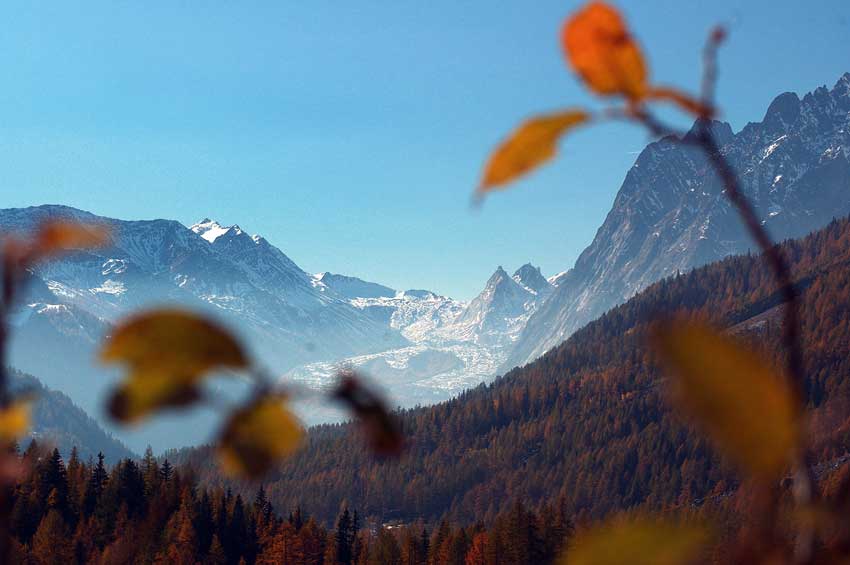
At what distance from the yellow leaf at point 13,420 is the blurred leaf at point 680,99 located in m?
0.54

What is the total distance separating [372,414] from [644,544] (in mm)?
183

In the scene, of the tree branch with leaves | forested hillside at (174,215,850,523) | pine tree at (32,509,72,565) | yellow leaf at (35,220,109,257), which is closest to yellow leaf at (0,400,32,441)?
yellow leaf at (35,220,109,257)

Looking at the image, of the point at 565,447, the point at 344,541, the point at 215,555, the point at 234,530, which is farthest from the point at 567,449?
the point at 215,555

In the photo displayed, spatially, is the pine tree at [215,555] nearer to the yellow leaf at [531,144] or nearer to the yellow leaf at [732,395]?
the yellow leaf at [531,144]

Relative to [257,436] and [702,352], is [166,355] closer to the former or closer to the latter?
[257,436]

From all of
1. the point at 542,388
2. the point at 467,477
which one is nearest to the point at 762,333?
the point at 542,388

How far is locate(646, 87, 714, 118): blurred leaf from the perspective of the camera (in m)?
0.52

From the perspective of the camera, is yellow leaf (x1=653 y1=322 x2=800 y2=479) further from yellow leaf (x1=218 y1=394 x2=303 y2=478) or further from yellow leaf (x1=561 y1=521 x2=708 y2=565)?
yellow leaf (x1=218 y1=394 x2=303 y2=478)

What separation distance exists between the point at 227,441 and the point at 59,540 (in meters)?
51.0

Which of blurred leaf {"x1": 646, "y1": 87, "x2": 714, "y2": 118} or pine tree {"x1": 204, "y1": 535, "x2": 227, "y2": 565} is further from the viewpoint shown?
pine tree {"x1": 204, "y1": 535, "x2": 227, "y2": 565}

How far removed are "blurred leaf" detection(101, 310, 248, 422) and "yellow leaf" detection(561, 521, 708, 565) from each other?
0.23 m

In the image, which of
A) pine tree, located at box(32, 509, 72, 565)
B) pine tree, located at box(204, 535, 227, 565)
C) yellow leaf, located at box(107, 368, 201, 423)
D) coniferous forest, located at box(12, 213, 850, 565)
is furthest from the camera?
coniferous forest, located at box(12, 213, 850, 565)

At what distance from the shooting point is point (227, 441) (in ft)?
1.58

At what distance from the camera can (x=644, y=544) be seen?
38 centimetres
